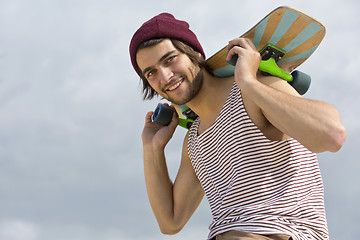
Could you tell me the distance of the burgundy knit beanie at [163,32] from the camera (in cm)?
321

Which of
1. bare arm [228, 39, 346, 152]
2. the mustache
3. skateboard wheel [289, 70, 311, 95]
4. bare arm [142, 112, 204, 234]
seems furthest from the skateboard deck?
bare arm [142, 112, 204, 234]

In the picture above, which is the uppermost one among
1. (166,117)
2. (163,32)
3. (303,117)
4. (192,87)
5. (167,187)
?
(163,32)

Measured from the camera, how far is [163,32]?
127 inches

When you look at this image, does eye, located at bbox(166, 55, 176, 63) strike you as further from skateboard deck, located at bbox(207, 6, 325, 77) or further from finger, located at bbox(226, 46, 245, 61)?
finger, located at bbox(226, 46, 245, 61)

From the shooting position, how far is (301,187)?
2.59 meters

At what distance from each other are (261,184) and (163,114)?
1.28 metres

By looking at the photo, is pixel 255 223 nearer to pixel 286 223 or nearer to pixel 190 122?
pixel 286 223

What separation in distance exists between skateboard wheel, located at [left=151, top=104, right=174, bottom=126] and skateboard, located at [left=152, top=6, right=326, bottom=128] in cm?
67

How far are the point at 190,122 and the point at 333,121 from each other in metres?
1.59

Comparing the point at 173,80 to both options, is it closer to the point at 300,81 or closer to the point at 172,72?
the point at 172,72

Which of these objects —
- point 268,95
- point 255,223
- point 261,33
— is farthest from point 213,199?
point 261,33

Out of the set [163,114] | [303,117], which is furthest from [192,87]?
[303,117]

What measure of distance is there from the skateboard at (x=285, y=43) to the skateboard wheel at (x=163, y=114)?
67cm

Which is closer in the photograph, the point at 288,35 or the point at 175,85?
the point at 288,35
